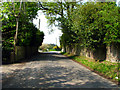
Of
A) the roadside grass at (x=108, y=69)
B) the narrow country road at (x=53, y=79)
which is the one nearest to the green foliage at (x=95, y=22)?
the roadside grass at (x=108, y=69)

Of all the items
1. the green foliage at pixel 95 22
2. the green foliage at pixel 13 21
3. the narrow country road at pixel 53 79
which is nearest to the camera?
the narrow country road at pixel 53 79

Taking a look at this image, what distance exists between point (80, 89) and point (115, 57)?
811cm

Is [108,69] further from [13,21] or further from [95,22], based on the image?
[13,21]

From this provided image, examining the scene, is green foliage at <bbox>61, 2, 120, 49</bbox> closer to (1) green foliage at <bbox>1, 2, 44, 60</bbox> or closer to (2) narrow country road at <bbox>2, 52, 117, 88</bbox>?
(2) narrow country road at <bbox>2, 52, 117, 88</bbox>

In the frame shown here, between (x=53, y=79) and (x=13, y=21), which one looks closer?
(x=53, y=79)

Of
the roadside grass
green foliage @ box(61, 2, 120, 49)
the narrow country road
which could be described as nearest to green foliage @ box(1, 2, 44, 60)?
green foliage @ box(61, 2, 120, 49)

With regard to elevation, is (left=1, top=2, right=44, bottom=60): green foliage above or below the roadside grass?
above

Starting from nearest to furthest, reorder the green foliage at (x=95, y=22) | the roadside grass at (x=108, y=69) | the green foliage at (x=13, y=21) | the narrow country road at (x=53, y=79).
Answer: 1. the narrow country road at (x=53, y=79)
2. the roadside grass at (x=108, y=69)
3. the green foliage at (x=95, y=22)
4. the green foliage at (x=13, y=21)

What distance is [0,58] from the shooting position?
54.1 ft

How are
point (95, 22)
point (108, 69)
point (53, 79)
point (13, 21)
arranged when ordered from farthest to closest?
1. point (13, 21)
2. point (95, 22)
3. point (108, 69)
4. point (53, 79)

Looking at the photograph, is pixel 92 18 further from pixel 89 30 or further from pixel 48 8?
pixel 48 8

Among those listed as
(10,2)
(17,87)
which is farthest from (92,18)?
(17,87)

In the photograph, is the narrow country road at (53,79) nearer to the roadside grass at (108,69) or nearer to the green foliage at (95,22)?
the roadside grass at (108,69)

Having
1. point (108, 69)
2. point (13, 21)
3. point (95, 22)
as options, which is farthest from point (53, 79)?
point (13, 21)
